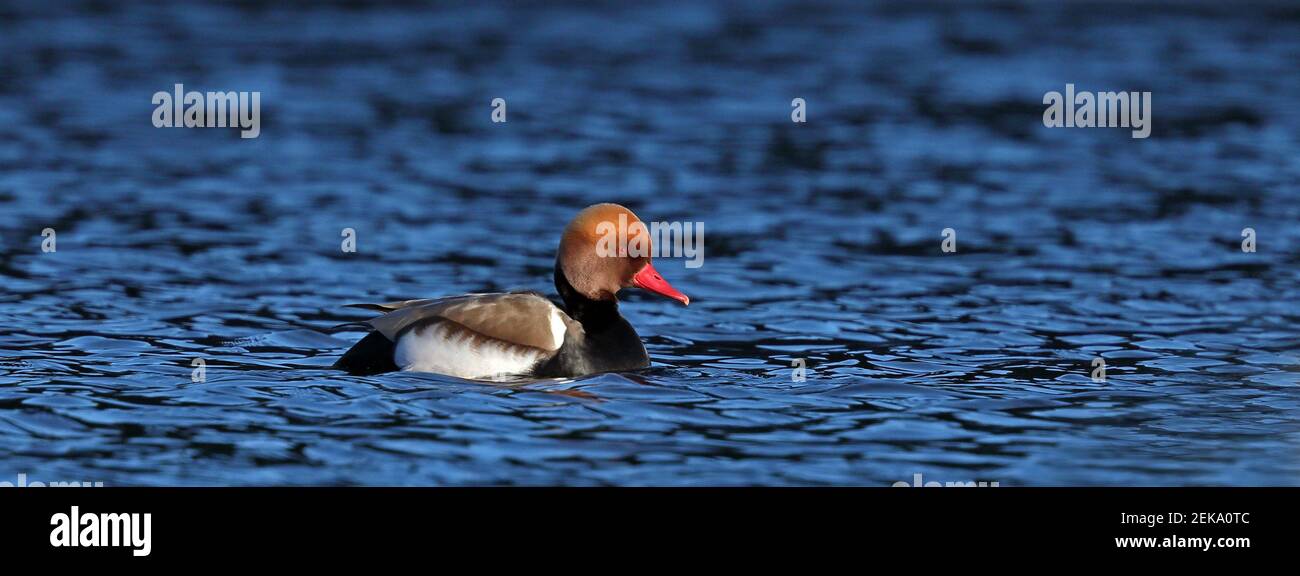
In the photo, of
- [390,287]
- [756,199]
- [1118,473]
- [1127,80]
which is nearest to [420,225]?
[390,287]

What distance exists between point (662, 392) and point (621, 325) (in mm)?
630

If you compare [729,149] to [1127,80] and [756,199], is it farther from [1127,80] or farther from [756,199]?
[1127,80]

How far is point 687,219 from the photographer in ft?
52.9

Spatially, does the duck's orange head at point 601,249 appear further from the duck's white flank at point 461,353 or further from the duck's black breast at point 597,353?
the duck's white flank at point 461,353

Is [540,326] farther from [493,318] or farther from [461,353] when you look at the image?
[461,353]

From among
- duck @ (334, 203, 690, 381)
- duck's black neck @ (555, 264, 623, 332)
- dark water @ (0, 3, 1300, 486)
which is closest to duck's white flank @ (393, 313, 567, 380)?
duck @ (334, 203, 690, 381)

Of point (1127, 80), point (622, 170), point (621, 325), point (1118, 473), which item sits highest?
point (1127, 80)

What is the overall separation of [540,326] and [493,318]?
27 centimetres

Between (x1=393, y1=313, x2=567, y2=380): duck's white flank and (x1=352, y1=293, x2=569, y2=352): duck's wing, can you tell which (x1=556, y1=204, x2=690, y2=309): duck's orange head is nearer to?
(x1=352, y1=293, x2=569, y2=352): duck's wing

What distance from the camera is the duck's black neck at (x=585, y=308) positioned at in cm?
1033

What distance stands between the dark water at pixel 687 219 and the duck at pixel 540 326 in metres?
0.17

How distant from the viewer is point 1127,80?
22.8 metres

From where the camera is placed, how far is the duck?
9.95 metres

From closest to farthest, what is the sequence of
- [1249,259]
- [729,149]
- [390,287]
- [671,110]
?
[390,287] < [1249,259] < [729,149] < [671,110]
